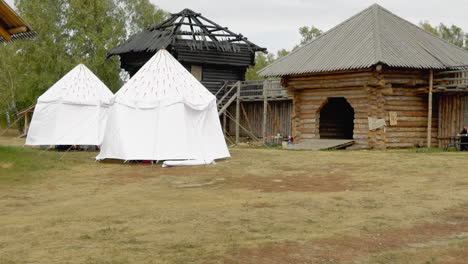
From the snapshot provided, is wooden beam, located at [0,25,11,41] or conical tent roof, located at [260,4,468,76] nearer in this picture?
wooden beam, located at [0,25,11,41]

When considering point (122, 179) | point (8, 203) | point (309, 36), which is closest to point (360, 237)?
point (8, 203)

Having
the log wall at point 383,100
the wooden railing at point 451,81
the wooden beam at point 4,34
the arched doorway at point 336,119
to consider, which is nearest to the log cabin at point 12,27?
the wooden beam at point 4,34

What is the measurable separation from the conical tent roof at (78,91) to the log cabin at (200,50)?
17.8ft

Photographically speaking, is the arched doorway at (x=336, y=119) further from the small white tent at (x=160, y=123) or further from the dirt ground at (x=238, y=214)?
the dirt ground at (x=238, y=214)

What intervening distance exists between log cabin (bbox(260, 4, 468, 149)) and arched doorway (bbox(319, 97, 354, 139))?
2.85m

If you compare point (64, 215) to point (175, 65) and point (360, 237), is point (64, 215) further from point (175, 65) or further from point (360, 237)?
point (175, 65)

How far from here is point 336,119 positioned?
84.4 feet

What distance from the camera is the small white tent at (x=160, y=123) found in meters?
15.6

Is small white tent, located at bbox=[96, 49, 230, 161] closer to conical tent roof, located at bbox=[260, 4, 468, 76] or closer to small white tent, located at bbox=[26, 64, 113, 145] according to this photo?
small white tent, located at bbox=[26, 64, 113, 145]

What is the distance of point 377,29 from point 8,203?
52.7 feet

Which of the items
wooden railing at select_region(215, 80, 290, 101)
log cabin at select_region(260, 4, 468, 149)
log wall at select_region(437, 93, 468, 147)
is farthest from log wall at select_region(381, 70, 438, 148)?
wooden railing at select_region(215, 80, 290, 101)

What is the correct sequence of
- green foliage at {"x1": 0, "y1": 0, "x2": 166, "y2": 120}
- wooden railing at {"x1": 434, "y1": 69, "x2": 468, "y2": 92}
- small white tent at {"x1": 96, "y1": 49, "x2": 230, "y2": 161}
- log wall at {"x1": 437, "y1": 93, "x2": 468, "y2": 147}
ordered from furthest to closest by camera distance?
1. green foliage at {"x1": 0, "y1": 0, "x2": 166, "y2": 120}
2. log wall at {"x1": 437, "y1": 93, "x2": 468, "y2": 147}
3. wooden railing at {"x1": 434, "y1": 69, "x2": 468, "y2": 92}
4. small white tent at {"x1": 96, "y1": 49, "x2": 230, "y2": 161}

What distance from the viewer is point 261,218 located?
24.3ft

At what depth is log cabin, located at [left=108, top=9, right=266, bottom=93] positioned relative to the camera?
28.5m
